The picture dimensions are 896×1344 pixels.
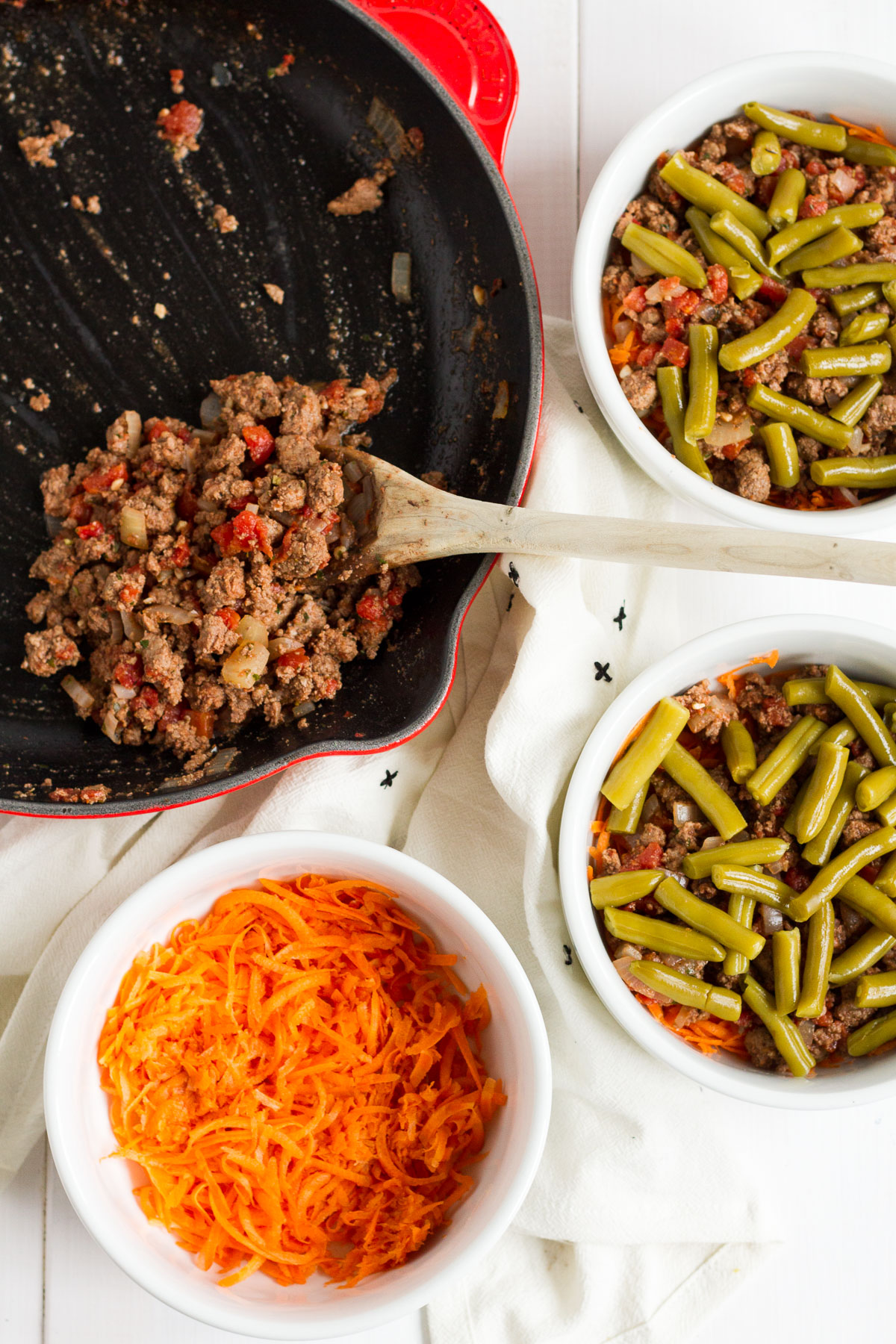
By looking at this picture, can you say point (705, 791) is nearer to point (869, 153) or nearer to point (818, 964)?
point (818, 964)

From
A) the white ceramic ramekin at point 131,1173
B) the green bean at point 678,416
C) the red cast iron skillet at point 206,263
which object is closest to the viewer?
the white ceramic ramekin at point 131,1173

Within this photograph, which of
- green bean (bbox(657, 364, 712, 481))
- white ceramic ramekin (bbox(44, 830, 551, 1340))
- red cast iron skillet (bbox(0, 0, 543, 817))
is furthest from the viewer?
red cast iron skillet (bbox(0, 0, 543, 817))

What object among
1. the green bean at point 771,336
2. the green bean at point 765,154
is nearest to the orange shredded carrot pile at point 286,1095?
the green bean at point 771,336

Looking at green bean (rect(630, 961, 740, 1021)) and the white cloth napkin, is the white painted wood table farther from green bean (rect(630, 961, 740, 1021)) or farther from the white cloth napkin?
green bean (rect(630, 961, 740, 1021))

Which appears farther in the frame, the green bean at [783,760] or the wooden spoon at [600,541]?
the green bean at [783,760]

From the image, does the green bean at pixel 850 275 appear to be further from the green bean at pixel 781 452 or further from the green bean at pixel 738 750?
the green bean at pixel 738 750

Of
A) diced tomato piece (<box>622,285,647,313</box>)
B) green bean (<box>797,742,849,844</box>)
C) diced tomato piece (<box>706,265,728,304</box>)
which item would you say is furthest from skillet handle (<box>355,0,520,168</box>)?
green bean (<box>797,742,849,844</box>)

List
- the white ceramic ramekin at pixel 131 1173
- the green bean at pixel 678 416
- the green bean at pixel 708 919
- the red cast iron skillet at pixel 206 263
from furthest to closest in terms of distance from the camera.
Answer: the red cast iron skillet at pixel 206 263
the green bean at pixel 678 416
the green bean at pixel 708 919
the white ceramic ramekin at pixel 131 1173
